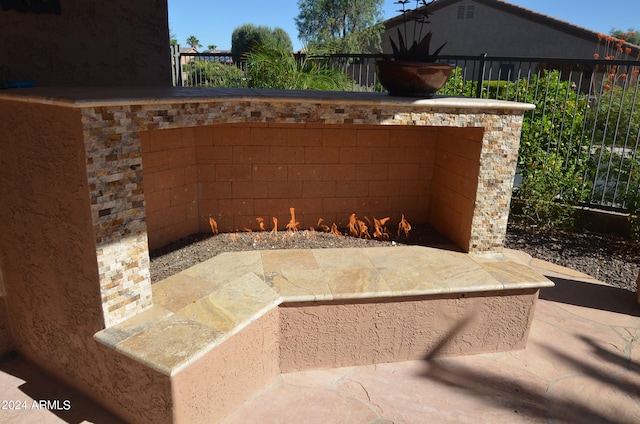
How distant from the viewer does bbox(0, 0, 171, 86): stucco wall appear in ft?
10.2

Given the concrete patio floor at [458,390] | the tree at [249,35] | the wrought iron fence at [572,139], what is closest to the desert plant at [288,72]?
the wrought iron fence at [572,139]

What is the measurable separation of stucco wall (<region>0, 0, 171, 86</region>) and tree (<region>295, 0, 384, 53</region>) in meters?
20.8

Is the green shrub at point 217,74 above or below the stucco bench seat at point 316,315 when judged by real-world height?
above

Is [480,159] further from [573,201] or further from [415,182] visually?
[573,201]

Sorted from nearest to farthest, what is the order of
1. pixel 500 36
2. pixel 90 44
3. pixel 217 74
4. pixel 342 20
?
pixel 90 44, pixel 217 74, pixel 500 36, pixel 342 20

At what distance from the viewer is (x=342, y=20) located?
990 inches

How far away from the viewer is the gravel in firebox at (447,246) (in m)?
4.00

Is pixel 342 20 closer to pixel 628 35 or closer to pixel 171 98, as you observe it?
pixel 628 35

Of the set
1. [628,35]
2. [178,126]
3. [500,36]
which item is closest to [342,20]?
[500,36]

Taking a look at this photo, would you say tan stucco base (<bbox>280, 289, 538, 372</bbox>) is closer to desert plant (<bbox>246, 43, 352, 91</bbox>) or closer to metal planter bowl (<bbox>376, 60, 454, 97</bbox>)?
metal planter bowl (<bbox>376, 60, 454, 97</bbox>)

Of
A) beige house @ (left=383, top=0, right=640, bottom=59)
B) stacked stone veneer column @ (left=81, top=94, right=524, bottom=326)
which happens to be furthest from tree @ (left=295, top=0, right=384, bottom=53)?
stacked stone veneer column @ (left=81, top=94, right=524, bottom=326)

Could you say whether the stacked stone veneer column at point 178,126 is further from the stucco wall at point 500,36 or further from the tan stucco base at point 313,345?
the stucco wall at point 500,36

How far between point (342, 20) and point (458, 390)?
82.5 ft

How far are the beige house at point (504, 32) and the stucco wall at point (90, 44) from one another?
16.3 metres
